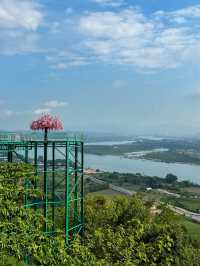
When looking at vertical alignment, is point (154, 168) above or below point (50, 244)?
below

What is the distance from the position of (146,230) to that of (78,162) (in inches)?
217

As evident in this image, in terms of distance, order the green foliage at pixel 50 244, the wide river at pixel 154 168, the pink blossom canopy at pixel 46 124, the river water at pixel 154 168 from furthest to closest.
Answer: the wide river at pixel 154 168 → the river water at pixel 154 168 → the pink blossom canopy at pixel 46 124 → the green foliage at pixel 50 244

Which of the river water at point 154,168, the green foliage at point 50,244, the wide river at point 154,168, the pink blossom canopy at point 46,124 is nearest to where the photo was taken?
the green foliage at point 50,244

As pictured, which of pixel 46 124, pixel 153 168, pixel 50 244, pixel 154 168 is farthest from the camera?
pixel 154 168

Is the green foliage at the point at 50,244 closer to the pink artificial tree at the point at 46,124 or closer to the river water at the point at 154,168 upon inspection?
the pink artificial tree at the point at 46,124

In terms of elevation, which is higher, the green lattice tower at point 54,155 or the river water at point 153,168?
the green lattice tower at point 54,155

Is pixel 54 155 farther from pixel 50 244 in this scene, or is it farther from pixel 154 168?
pixel 154 168

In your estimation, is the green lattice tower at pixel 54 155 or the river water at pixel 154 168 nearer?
the green lattice tower at pixel 54 155

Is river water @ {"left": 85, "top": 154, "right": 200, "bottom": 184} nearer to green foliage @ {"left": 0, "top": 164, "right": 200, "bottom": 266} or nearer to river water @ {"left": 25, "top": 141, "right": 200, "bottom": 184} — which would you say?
river water @ {"left": 25, "top": 141, "right": 200, "bottom": 184}

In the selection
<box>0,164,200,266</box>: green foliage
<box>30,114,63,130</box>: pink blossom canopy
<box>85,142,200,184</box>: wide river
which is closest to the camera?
<box>0,164,200,266</box>: green foliage

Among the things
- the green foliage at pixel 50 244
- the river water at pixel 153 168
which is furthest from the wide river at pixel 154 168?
the green foliage at pixel 50 244

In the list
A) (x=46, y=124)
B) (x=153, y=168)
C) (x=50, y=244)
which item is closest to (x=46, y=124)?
(x=46, y=124)

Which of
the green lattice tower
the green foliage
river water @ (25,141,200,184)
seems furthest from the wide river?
the green foliage

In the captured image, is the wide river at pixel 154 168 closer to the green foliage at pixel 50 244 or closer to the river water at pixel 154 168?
the river water at pixel 154 168
